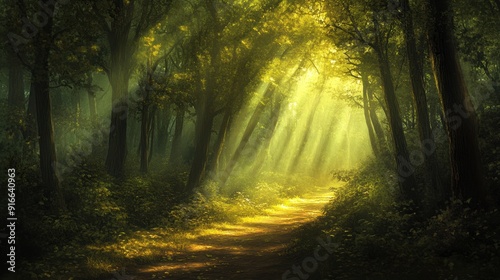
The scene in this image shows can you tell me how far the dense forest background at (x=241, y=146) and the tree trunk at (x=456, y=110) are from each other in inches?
1.3

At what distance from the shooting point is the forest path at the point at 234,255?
10.3m

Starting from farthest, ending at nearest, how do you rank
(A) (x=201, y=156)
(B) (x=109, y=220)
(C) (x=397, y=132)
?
(A) (x=201, y=156)
(B) (x=109, y=220)
(C) (x=397, y=132)

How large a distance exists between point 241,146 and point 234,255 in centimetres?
1328

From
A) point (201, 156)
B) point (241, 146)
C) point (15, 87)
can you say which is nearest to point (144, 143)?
point (201, 156)

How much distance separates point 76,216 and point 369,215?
32.2 ft

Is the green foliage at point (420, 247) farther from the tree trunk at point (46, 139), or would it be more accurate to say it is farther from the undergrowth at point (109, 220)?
the tree trunk at point (46, 139)

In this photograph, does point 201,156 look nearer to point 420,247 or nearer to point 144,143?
point 144,143

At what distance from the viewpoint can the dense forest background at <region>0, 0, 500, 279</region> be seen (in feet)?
31.5

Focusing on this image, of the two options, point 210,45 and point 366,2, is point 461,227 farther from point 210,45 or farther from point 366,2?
point 210,45

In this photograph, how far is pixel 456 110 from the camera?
382 inches

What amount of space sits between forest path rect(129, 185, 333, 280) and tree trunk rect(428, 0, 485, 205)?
493 cm

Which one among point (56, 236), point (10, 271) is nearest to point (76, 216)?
point (56, 236)

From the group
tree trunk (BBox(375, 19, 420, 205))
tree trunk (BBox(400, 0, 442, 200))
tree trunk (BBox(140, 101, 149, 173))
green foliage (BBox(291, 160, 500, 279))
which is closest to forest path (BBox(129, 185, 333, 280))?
green foliage (BBox(291, 160, 500, 279))

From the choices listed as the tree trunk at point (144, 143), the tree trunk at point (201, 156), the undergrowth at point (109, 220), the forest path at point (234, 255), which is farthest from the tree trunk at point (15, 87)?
the forest path at point (234, 255)
